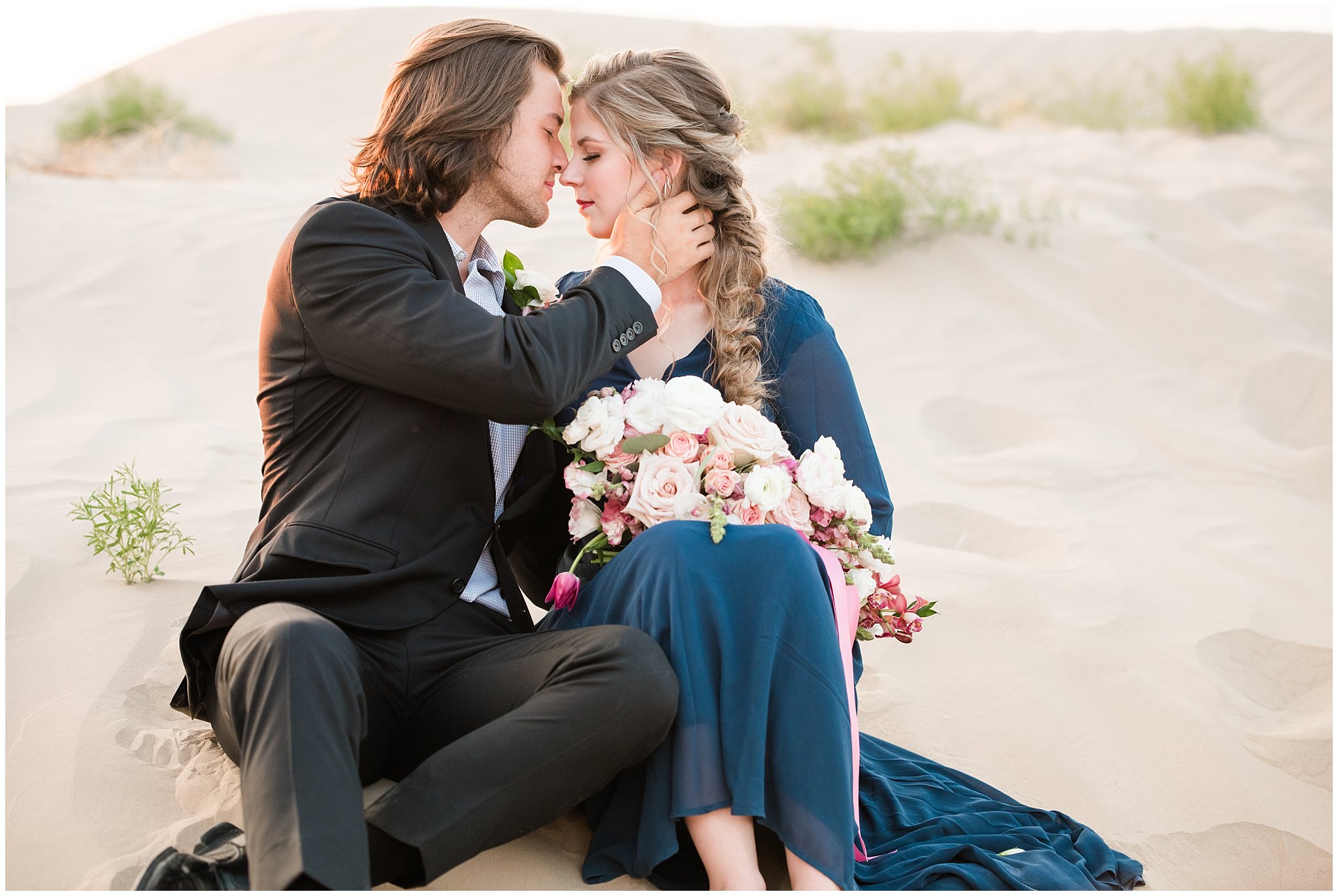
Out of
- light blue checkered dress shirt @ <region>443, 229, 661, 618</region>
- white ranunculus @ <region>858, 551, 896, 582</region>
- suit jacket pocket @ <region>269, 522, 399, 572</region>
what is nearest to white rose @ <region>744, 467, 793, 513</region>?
white ranunculus @ <region>858, 551, 896, 582</region>

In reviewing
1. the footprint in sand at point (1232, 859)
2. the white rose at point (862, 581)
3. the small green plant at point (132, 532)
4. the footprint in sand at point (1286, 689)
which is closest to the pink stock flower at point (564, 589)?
the white rose at point (862, 581)

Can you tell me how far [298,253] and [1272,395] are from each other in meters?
6.86

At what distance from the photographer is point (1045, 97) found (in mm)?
15453

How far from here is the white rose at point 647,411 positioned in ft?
9.96

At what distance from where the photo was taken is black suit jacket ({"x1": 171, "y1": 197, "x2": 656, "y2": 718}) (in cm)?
286

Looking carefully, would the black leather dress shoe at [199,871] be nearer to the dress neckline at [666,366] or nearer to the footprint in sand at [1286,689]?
the dress neckline at [666,366]

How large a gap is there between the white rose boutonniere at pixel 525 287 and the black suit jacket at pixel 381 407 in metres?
0.47

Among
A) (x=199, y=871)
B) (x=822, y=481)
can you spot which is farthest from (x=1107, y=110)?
(x=199, y=871)

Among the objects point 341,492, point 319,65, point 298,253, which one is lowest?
point 319,65

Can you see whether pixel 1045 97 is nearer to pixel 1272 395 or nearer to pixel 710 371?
pixel 1272 395

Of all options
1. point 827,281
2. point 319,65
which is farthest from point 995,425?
point 319,65

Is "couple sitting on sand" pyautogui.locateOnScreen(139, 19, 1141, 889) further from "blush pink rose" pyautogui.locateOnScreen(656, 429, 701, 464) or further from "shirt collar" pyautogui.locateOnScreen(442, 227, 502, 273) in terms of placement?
"blush pink rose" pyautogui.locateOnScreen(656, 429, 701, 464)

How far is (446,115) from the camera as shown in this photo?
10.8ft

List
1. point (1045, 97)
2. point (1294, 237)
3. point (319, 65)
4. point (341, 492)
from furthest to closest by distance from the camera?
point (319, 65) < point (1045, 97) < point (1294, 237) < point (341, 492)
